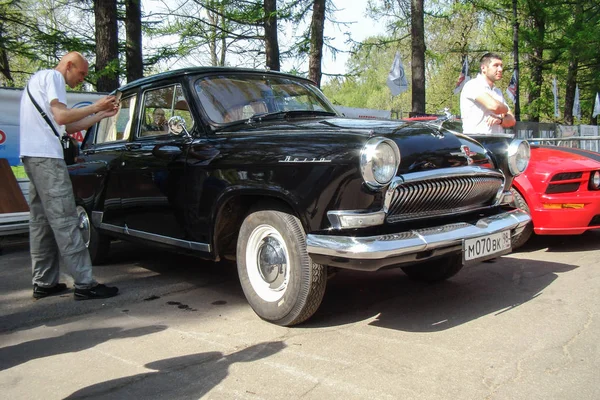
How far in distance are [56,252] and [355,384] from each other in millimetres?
3101

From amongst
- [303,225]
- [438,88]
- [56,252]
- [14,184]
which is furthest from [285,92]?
[438,88]

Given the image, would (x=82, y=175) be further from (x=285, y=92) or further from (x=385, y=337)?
(x=385, y=337)

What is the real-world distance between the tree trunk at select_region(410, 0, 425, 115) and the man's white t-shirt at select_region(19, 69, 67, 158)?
38.8 feet

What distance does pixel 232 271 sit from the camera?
5.32m

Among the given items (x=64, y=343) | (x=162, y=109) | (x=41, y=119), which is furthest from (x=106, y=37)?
(x=64, y=343)

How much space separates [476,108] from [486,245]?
284 cm

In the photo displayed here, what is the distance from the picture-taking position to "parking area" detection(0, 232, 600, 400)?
266 centimetres

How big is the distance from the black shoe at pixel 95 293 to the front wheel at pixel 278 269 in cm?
141

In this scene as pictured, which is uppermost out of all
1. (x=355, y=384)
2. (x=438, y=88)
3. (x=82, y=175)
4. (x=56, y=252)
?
(x=438, y=88)

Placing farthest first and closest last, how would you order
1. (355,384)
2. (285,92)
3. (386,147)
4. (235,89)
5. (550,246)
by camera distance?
(550,246) < (285,92) < (235,89) < (386,147) < (355,384)

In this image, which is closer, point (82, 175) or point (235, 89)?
point (235, 89)

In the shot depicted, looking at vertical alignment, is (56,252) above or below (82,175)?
below

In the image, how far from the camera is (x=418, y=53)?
49.8ft

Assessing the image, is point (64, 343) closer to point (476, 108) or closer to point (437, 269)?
point (437, 269)
